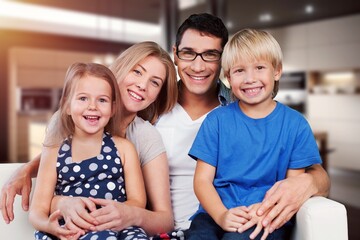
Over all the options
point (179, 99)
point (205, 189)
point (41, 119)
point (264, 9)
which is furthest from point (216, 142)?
point (41, 119)

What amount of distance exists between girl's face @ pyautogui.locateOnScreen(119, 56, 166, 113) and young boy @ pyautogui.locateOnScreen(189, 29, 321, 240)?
0.30 meters

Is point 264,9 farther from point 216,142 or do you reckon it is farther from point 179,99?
point 216,142

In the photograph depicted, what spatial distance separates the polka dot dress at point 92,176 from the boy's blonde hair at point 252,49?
55 cm

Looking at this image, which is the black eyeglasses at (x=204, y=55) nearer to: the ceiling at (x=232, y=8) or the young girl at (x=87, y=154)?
the young girl at (x=87, y=154)

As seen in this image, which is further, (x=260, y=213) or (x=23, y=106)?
(x=23, y=106)

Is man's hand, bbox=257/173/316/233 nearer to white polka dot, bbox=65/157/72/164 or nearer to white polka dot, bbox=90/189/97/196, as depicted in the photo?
white polka dot, bbox=90/189/97/196

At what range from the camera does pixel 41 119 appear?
23.7 feet

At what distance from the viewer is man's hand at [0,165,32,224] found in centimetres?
157

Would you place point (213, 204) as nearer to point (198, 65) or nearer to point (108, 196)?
point (108, 196)

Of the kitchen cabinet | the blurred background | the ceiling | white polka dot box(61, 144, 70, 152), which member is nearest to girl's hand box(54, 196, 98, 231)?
white polka dot box(61, 144, 70, 152)

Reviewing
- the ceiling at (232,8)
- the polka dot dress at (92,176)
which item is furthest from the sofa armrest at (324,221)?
the ceiling at (232,8)

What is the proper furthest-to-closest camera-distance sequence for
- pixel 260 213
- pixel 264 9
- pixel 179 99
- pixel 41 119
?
pixel 41 119 → pixel 264 9 → pixel 179 99 → pixel 260 213

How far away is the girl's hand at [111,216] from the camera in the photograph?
1272 millimetres

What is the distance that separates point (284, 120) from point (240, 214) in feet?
1.27
